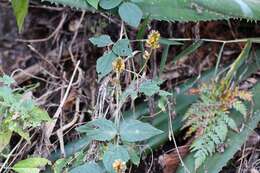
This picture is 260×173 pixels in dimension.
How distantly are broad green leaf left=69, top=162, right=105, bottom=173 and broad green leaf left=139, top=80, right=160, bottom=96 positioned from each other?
0.59ft

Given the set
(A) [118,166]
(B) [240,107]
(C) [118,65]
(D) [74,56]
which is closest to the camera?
(A) [118,166]

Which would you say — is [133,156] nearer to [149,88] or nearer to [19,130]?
[149,88]

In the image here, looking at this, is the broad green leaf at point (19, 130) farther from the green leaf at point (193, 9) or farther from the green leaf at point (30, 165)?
the green leaf at point (193, 9)

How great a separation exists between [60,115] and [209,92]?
39cm

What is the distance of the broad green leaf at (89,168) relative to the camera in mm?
883

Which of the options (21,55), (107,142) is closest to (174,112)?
(107,142)

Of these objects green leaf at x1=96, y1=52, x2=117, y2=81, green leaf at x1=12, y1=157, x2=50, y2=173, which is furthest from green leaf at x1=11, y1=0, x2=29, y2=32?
green leaf at x1=12, y1=157, x2=50, y2=173

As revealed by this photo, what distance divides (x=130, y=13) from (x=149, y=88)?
170 mm

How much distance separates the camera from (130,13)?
981 mm

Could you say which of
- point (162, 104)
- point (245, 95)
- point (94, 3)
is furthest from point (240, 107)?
point (94, 3)

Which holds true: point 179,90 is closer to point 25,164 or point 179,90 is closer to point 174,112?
point 174,112

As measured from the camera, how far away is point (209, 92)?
115 centimetres

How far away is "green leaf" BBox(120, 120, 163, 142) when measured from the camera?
0.89 metres

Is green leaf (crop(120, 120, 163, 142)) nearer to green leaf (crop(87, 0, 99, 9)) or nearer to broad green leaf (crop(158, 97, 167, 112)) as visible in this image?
broad green leaf (crop(158, 97, 167, 112))
